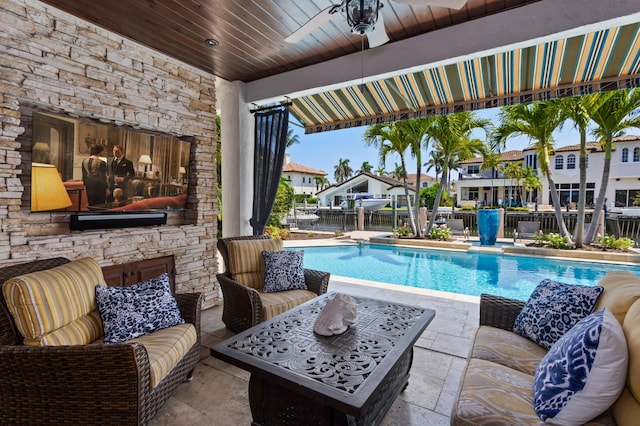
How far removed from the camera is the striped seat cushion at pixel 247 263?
3.66m

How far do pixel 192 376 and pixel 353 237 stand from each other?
935 cm

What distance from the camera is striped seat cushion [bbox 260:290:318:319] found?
307cm

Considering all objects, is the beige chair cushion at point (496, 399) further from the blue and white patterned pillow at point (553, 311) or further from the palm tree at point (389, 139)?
the palm tree at point (389, 139)

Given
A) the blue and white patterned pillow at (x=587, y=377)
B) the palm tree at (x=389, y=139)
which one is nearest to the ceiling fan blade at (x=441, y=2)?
the blue and white patterned pillow at (x=587, y=377)

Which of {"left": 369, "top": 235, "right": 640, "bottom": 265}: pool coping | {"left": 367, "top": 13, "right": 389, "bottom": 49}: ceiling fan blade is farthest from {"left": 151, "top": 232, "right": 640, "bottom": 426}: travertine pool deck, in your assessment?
{"left": 369, "top": 235, "right": 640, "bottom": 265}: pool coping

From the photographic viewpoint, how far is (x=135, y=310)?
2307mm

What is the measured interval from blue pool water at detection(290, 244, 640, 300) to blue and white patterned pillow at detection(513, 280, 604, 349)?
11.7 ft

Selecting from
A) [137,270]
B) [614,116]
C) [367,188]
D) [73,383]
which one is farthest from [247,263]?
[367,188]

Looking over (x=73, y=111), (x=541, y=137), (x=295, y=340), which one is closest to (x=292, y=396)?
(x=295, y=340)

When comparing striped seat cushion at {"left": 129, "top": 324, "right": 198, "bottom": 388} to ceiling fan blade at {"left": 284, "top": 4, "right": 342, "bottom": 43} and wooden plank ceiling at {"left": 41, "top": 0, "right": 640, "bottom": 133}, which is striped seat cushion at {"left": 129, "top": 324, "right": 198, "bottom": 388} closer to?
ceiling fan blade at {"left": 284, "top": 4, "right": 342, "bottom": 43}

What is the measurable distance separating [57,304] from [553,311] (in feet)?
10.5

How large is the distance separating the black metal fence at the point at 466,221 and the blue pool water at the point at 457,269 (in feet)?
10.4

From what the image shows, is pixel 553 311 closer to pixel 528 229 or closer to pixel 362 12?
pixel 362 12

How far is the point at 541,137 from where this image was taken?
8.37m
